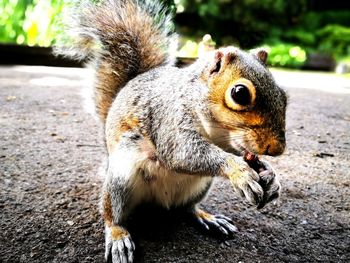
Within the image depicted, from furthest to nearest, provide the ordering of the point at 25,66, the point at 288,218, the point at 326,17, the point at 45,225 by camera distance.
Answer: the point at 326,17
the point at 25,66
the point at 288,218
the point at 45,225

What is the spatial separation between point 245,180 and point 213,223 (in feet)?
1.26

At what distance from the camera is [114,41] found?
6.11ft

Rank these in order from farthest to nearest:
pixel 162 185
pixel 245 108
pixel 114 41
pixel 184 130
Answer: pixel 114 41, pixel 162 185, pixel 184 130, pixel 245 108

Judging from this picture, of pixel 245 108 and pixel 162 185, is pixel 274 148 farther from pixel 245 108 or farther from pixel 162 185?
pixel 162 185

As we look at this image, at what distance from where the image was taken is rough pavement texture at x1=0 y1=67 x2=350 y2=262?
4.37ft

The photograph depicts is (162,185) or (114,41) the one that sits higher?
(114,41)

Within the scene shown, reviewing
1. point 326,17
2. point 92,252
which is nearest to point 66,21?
point 92,252

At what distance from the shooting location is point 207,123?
4.43ft

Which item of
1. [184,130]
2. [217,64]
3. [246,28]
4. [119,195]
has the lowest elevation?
[119,195]

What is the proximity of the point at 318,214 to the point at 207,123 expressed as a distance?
2.35ft

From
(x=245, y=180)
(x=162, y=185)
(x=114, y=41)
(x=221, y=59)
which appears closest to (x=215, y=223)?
(x=162, y=185)

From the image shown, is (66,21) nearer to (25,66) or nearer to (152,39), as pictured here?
(152,39)

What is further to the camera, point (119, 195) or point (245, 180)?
point (119, 195)

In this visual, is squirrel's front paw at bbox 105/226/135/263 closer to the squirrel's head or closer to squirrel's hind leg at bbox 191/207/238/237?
squirrel's hind leg at bbox 191/207/238/237
